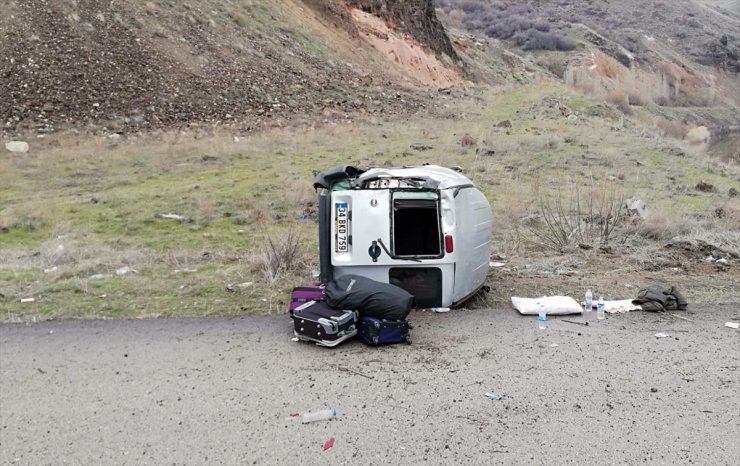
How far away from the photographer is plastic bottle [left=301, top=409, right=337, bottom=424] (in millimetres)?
4227

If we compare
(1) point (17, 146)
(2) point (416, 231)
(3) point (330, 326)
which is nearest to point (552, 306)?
(2) point (416, 231)

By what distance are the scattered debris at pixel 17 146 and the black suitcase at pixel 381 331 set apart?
15385mm

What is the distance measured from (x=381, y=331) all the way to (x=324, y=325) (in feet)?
1.62

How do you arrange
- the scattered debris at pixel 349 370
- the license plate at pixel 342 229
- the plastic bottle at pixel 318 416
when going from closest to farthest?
the plastic bottle at pixel 318 416 → the scattered debris at pixel 349 370 → the license plate at pixel 342 229

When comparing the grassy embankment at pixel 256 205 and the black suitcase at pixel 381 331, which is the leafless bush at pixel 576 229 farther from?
the black suitcase at pixel 381 331

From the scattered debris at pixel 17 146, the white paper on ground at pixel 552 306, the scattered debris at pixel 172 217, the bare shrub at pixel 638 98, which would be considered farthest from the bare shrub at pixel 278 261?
the bare shrub at pixel 638 98

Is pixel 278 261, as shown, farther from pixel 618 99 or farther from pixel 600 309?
pixel 618 99

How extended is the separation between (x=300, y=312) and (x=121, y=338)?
1673 mm

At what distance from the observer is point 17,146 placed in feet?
57.9

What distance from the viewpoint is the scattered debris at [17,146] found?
17469 millimetres

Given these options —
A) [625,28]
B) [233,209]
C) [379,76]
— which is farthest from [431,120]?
[625,28]

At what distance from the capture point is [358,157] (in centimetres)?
1720

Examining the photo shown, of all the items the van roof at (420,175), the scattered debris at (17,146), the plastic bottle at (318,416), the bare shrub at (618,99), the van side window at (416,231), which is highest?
the bare shrub at (618,99)

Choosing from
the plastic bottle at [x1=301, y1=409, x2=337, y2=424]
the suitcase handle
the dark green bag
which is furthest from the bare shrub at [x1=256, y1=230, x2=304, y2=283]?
the dark green bag
